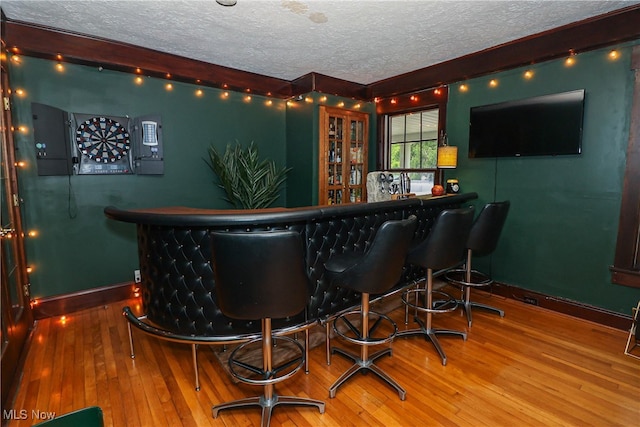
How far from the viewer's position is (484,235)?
9.55 ft

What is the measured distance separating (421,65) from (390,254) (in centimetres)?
321

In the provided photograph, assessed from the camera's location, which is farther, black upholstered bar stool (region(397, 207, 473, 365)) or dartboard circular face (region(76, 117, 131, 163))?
dartboard circular face (region(76, 117, 131, 163))

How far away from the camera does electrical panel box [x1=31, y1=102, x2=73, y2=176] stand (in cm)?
309

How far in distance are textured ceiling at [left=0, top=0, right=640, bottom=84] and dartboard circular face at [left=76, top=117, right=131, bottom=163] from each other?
874 mm

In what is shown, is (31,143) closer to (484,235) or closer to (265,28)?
(265,28)

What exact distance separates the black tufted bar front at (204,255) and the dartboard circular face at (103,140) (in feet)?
5.57

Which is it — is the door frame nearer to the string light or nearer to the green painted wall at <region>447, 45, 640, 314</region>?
the green painted wall at <region>447, 45, 640, 314</region>

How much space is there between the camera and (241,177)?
13.6 ft

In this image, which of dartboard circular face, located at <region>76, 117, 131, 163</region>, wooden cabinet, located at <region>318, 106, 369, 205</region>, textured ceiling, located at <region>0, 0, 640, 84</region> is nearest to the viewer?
textured ceiling, located at <region>0, 0, 640, 84</region>

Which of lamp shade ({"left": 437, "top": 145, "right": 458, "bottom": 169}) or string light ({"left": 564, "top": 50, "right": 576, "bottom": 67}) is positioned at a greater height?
string light ({"left": 564, "top": 50, "right": 576, "bottom": 67})

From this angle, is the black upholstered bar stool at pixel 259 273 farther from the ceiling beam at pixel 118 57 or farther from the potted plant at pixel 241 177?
the ceiling beam at pixel 118 57

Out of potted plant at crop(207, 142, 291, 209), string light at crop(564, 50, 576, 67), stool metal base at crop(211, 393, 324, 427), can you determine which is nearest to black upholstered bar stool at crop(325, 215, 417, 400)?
stool metal base at crop(211, 393, 324, 427)

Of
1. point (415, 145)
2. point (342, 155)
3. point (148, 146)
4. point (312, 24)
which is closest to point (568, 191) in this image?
point (415, 145)

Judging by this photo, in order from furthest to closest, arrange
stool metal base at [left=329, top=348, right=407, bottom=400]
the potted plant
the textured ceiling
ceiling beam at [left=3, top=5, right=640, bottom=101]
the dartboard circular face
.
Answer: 1. the potted plant
2. the dartboard circular face
3. ceiling beam at [left=3, top=5, right=640, bottom=101]
4. the textured ceiling
5. stool metal base at [left=329, top=348, right=407, bottom=400]
